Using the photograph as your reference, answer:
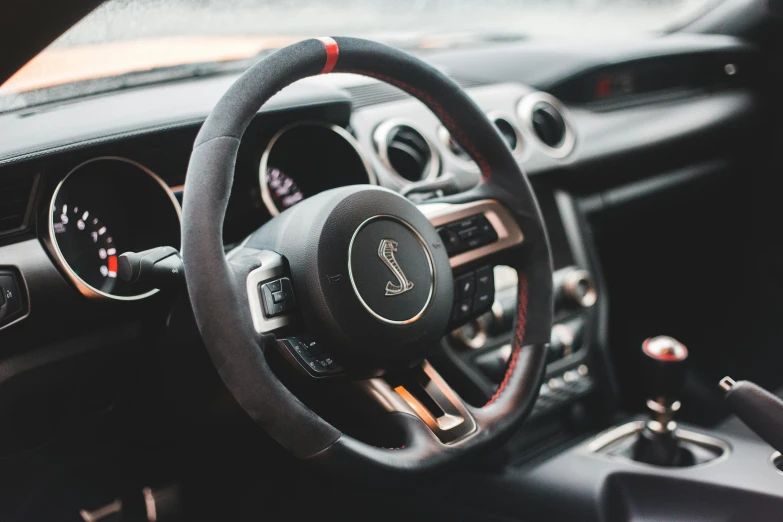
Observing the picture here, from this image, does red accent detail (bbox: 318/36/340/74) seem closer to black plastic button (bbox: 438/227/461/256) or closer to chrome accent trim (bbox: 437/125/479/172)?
black plastic button (bbox: 438/227/461/256)

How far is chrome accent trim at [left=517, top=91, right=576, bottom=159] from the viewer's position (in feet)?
5.94

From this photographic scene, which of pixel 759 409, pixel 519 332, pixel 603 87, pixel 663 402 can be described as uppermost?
pixel 603 87

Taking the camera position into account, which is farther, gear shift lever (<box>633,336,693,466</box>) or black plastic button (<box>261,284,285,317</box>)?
gear shift lever (<box>633,336,693,466</box>)

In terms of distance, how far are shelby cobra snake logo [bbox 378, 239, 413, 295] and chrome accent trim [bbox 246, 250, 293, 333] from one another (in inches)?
5.1

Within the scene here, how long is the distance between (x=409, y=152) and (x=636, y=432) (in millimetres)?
721

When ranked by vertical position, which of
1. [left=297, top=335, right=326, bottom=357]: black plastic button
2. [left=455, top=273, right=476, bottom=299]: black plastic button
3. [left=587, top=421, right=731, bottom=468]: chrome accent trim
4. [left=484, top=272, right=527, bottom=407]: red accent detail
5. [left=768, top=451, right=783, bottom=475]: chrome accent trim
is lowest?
[left=587, top=421, right=731, bottom=468]: chrome accent trim

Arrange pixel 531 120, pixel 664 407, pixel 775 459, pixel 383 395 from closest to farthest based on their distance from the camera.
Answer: pixel 383 395 < pixel 775 459 < pixel 664 407 < pixel 531 120

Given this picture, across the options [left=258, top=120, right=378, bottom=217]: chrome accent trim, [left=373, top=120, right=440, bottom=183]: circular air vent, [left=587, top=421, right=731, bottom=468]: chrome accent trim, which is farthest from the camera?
[left=373, top=120, right=440, bottom=183]: circular air vent

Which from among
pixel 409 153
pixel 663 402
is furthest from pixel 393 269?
pixel 663 402

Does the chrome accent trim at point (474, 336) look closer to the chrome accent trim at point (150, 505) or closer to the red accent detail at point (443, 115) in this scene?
the red accent detail at point (443, 115)

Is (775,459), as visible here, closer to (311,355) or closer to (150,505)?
(311,355)

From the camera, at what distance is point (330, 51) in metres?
0.98

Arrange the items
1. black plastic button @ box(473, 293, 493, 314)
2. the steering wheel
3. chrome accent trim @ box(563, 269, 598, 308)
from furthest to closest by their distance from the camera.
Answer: chrome accent trim @ box(563, 269, 598, 308), black plastic button @ box(473, 293, 493, 314), the steering wheel

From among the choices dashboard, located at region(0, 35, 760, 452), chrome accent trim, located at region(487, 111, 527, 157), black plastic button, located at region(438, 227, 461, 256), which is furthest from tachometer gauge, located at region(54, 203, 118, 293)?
chrome accent trim, located at region(487, 111, 527, 157)
